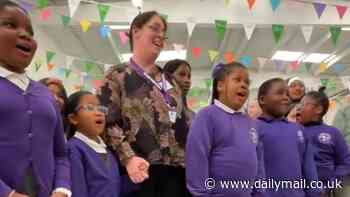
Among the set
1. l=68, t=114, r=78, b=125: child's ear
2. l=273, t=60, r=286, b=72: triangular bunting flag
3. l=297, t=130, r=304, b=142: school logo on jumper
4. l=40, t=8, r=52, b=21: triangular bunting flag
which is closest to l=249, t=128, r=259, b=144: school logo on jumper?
l=297, t=130, r=304, b=142: school logo on jumper

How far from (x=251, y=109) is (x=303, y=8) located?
11.0 feet

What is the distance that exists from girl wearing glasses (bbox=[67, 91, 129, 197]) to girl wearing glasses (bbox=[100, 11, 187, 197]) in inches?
3.8

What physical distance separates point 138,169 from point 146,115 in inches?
9.6

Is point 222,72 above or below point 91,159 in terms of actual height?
above

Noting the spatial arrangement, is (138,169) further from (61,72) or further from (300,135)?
(61,72)

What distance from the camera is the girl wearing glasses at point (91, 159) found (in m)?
1.82

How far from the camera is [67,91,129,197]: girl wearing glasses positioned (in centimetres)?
182

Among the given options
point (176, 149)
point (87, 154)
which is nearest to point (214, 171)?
point (176, 149)

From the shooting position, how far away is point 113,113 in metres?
1.70

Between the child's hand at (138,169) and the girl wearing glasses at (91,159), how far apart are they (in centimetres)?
24

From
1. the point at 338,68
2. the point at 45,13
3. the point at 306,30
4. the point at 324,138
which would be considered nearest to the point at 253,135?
the point at 324,138

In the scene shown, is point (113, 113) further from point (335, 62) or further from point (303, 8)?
point (335, 62)

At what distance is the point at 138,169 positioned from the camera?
60.8 inches

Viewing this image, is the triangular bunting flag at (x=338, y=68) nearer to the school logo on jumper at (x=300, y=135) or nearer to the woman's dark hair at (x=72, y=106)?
the school logo on jumper at (x=300, y=135)
